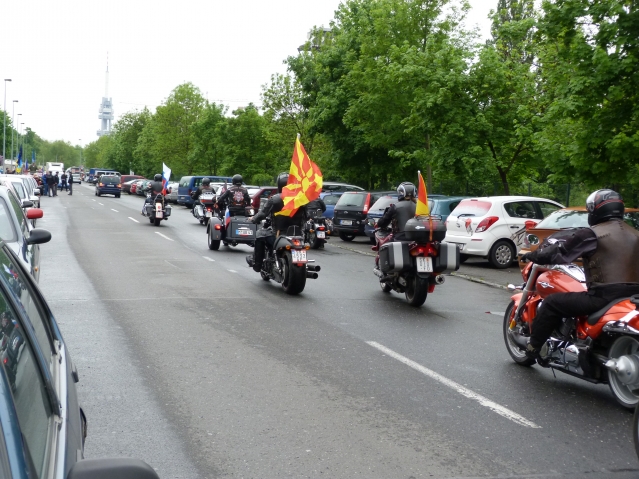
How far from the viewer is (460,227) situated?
1942cm

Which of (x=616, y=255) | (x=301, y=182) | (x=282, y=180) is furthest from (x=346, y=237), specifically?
(x=616, y=255)

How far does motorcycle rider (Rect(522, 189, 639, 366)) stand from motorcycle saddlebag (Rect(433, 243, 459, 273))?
15.6 ft

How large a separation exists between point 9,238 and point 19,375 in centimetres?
760

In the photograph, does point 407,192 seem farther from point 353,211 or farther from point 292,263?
point 353,211

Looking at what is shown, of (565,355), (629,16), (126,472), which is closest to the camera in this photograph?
(126,472)

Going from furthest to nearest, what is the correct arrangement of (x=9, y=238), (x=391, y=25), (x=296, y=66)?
(x=296, y=66) → (x=391, y=25) → (x=9, y=238)

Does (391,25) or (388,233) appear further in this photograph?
(391,25)

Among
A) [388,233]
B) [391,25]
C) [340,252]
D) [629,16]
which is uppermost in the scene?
[391,25]

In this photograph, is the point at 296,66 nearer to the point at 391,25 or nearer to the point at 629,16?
the point at 391,25

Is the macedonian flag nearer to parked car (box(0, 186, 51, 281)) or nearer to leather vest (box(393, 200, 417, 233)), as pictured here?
leather vest (box(393, 200, 417, 233))

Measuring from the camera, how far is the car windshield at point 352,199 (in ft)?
85.5

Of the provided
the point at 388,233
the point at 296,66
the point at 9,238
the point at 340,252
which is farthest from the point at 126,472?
the point at 296,66

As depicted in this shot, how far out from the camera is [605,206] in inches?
260

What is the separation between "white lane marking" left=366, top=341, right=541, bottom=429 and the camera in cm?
609
